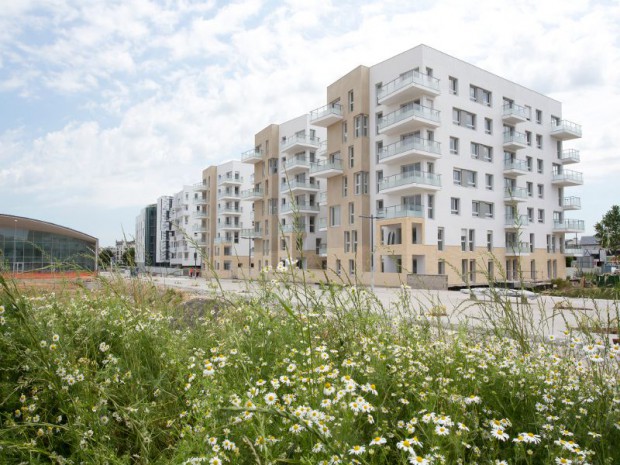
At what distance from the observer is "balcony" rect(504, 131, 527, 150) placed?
4110cm

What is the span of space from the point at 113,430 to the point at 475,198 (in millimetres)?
39464

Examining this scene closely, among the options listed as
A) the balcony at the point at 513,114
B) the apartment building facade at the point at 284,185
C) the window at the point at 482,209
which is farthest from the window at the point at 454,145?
the apartment building facade at the point at 284,185

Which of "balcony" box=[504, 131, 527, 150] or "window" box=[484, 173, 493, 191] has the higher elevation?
"balcony" box=[504, 131, 527, 150]

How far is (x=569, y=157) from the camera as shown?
49.1 m

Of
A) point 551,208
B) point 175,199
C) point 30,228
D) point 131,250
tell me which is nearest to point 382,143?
point 551,208

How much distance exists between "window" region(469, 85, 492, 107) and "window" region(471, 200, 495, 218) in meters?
9.44

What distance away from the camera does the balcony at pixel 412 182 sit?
34003 mm

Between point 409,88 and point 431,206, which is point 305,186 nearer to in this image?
point 431,206

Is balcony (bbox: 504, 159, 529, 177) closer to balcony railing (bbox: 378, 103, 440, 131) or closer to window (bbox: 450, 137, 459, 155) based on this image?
window (bbox: 450, 137, 459, 155)

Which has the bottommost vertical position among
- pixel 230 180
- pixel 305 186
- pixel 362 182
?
pixel 362 182

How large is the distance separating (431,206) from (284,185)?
72.7 ft

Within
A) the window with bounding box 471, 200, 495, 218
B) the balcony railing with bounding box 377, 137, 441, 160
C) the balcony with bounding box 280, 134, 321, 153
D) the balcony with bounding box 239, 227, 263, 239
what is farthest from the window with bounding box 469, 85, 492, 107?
the balcony with bounding box 239, 227, 263, 239

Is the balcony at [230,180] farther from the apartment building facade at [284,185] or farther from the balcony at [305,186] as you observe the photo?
the balcony at [305,186]

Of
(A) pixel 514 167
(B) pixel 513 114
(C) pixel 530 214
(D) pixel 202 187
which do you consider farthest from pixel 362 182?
(D) pixel 202 187
